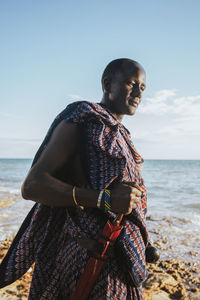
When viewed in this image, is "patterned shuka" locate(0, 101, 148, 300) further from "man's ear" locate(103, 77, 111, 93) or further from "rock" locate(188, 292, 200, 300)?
"rock" locate(188, 292, 200, 300)

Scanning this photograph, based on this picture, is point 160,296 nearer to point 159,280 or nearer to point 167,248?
point 159,280

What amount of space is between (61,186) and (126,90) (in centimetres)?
79

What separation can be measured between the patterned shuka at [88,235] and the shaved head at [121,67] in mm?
417

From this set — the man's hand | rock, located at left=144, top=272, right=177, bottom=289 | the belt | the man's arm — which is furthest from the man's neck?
rock, located at left=144, top=272, right=177, bottom=289

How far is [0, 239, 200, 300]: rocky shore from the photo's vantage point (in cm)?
323

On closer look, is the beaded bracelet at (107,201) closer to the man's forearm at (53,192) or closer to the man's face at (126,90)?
the man's forearm at (53,192)

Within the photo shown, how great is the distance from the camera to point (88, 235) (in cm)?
137

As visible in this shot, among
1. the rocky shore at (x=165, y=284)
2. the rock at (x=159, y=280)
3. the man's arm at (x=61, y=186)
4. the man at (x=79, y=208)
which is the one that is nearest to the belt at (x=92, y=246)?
the man at (x=79, y=208)

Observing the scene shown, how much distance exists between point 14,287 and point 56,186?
262 cm

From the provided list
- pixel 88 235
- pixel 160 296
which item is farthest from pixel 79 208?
pixel 160 296

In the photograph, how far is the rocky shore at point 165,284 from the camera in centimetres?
323

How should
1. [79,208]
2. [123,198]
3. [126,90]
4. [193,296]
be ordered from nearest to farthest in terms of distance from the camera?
[123,198]
[79,208]
[126,90]
[193,296]

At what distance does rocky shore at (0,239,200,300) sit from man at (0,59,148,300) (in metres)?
1.98

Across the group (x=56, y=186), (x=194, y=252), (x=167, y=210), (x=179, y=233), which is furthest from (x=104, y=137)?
(x=167, y=210)
